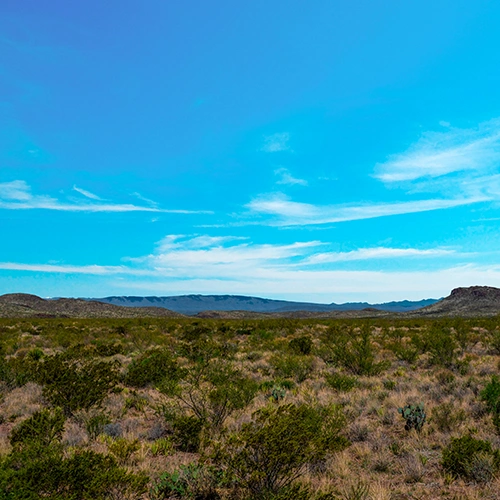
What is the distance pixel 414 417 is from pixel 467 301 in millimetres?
129994

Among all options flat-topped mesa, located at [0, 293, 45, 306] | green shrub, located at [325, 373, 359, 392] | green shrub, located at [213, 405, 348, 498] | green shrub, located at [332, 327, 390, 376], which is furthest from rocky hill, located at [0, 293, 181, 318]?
green shrub, located at [213, 405, 348, 498]

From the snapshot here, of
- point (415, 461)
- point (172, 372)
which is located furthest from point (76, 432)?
point (415, 461)

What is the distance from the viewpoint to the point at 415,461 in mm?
6469

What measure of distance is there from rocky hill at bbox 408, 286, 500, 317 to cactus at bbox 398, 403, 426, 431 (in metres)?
106

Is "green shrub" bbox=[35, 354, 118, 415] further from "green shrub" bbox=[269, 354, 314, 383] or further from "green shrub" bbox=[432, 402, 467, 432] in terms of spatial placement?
Answer: "green shrub" bbox=[432, 402, 467, 432]

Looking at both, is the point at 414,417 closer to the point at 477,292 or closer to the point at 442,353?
the point at 442,353

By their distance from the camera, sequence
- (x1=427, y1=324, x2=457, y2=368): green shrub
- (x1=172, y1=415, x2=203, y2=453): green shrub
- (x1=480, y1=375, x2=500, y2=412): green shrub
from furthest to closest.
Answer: (x1=427, y1=324, x2=457, y2=368): green shrub < (x1=480, y1=375, x2=500, y2=412): green shrub < (x1=172, y1=415, x2=203, y2=453): green shrub

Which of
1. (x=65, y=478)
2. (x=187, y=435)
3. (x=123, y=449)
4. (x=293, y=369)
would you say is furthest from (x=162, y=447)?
(x=293, y=369)

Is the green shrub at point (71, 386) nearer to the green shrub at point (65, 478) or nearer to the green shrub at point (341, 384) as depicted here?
the green shrub at point (65, 478)

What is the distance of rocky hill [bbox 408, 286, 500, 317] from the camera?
107m

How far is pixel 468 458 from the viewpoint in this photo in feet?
20.1

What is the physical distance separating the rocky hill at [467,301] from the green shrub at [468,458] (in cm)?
10772

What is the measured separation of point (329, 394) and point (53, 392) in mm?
7746

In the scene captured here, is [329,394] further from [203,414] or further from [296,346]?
[296,346]
